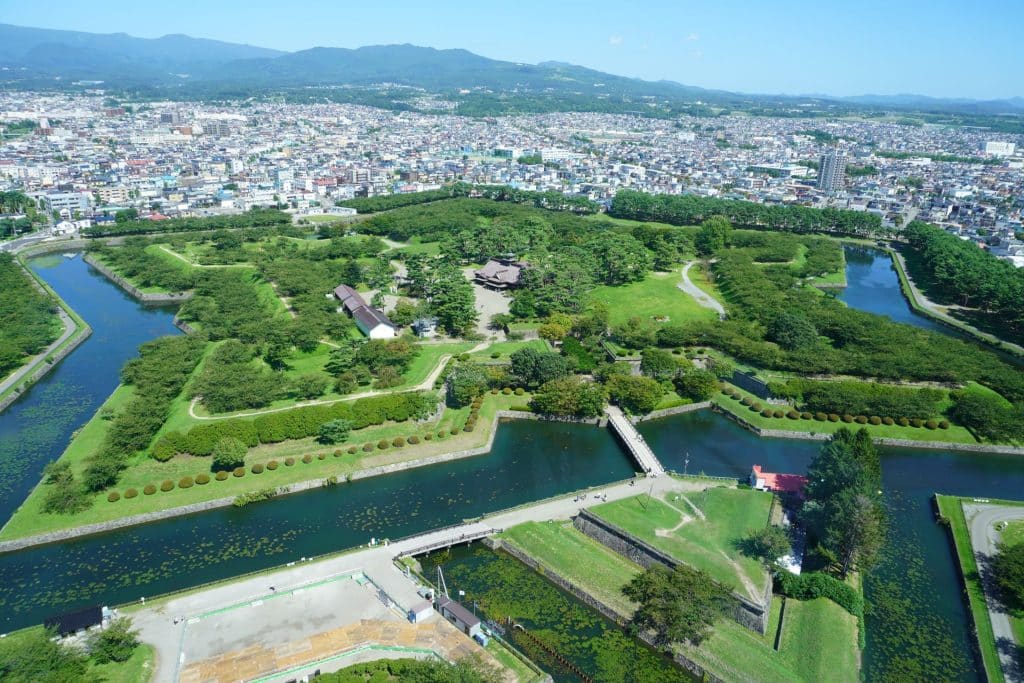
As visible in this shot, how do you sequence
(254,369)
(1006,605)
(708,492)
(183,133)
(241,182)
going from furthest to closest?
(183,133) → (241,182) → (254,369) → (708,492) → (1006,605)

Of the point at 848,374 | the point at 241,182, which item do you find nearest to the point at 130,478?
the point at 848,374

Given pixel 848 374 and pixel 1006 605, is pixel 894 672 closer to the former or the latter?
pixel 1006 605

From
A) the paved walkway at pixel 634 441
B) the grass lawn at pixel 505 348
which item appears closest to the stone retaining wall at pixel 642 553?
the paved walkway at pixel 634 441

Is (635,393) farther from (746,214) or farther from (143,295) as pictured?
(746,214)

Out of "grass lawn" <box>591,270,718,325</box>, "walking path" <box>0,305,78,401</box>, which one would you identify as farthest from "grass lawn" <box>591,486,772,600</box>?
"walking path" <box>0,305,78,401</box>

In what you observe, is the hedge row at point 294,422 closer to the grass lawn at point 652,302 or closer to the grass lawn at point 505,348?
the grass lawn at point 505,348

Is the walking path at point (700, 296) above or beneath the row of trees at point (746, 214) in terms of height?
beneath

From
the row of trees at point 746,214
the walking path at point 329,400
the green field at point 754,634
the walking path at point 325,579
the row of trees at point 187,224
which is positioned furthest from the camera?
the row of trees at point 746,214
